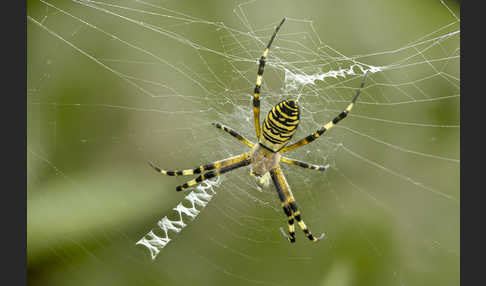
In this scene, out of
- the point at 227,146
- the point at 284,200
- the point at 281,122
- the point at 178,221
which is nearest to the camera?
the point at 281,122

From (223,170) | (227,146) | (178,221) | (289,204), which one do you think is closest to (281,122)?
(223,170)

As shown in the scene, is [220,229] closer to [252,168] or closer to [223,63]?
[252,168]

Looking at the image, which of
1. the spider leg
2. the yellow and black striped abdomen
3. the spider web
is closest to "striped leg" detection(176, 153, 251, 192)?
the spider leg

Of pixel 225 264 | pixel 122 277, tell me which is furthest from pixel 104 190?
pixel 225 264

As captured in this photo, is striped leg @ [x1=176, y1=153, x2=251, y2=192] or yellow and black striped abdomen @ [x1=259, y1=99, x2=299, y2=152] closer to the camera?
yellow and black striped abdomen @ [x1=259, y1=99, x2=299, y2=152]

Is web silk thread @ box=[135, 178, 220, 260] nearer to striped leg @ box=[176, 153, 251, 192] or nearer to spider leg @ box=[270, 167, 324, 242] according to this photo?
striped leg @ box=[176, 153, 251, 192]

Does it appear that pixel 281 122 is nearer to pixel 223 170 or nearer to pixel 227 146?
pixel 223 170
